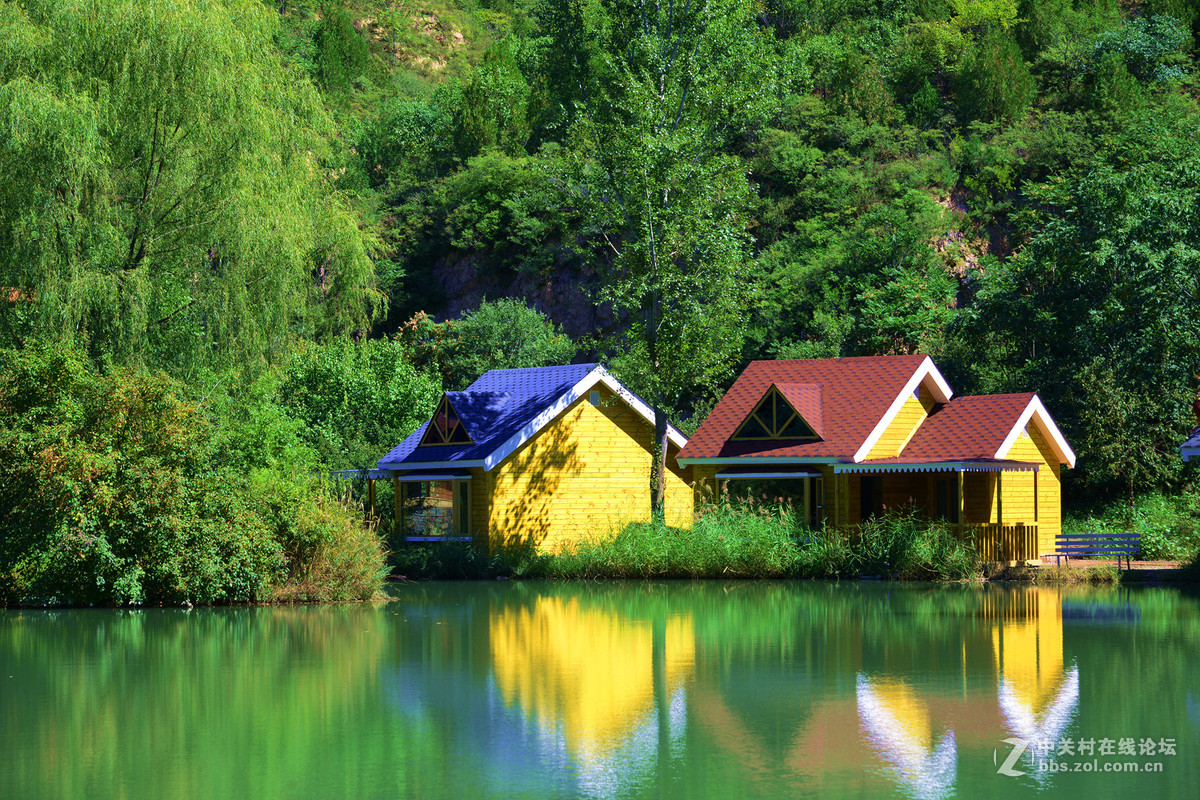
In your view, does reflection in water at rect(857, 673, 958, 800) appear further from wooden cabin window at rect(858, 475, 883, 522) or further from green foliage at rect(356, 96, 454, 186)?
green foliage at rect(356, 96, 454, 186)

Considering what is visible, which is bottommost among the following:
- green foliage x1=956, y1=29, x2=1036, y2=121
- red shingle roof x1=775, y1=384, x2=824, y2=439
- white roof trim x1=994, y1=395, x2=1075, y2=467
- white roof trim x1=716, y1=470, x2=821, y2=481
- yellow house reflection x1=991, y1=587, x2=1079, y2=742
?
yellow house reflection x1=991, y1=587, x2=1079, y2=742

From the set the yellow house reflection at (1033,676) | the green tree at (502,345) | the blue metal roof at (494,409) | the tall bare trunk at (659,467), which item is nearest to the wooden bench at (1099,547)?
the yellow house reflection at (1033,676)

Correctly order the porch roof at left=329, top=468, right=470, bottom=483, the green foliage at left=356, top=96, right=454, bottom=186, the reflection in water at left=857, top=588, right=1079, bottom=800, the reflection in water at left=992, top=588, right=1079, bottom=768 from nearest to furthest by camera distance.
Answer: the reflection in water at left=857, top=588, right=1079, bottom=800 → the reflection in water at left=992, top=588, right=1079, bottom=768 → the porch roof at left=329, top=468, right=470, bottom=483 → the green foliage at left=356, top=96, right=454, bottom=186

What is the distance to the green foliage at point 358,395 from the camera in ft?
134

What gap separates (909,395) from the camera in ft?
102

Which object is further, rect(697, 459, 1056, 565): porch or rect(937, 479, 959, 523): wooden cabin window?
rect(937, 479, 959, 523): wooden cabin window

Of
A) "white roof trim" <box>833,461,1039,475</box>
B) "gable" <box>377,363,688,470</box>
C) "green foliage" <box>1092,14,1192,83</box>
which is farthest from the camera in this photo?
"green foliage" <box>1092,14,1192,83</box>

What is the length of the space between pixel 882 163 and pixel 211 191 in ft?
122

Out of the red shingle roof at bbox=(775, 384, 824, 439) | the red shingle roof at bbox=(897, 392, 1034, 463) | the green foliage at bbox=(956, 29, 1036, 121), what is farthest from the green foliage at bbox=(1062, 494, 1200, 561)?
the green foliage at bbox=(956, 29, 1036, 121)

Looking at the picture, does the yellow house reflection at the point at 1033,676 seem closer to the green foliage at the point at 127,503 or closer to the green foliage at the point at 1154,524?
the green foliage at the point at 1154,524

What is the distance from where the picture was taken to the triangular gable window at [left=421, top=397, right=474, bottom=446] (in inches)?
1249

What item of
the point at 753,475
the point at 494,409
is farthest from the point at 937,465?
the point at 494,409

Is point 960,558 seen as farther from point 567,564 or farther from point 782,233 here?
point 782,233

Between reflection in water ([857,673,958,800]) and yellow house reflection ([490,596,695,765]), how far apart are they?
6.18 feet
